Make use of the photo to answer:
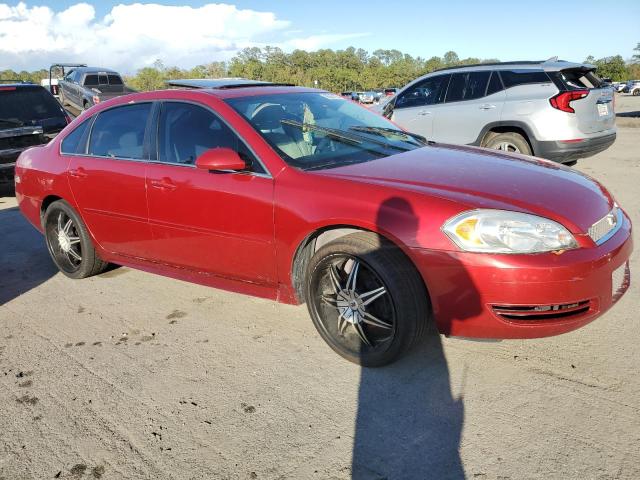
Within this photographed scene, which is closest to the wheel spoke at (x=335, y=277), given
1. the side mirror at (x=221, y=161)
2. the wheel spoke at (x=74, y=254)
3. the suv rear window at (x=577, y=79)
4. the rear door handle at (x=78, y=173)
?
the side mirror at (x=221, y=161)

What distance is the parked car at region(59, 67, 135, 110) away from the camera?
60.0ft

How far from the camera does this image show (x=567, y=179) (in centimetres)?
327

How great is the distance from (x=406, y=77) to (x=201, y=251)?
99114mm

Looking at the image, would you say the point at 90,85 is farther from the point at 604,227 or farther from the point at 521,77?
the point at 604,227

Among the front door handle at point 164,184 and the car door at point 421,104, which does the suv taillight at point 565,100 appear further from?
the front door handle at point 164,184

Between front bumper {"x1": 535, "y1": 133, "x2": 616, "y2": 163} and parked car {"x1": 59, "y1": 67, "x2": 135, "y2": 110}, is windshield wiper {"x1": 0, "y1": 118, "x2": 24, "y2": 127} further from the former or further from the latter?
parked car {"x1": 59, "y1": 67, "x2": 135, "y2": 110}

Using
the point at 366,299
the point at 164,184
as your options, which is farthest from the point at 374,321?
the point at 164,184

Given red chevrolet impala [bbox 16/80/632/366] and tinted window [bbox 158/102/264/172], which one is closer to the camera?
red chevrolet impala [bbox 16/80/632/366]

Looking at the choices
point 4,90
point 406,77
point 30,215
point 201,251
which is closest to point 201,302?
point 201,251

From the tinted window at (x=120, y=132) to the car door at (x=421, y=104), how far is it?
5.00m

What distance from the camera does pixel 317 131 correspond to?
3.71 m

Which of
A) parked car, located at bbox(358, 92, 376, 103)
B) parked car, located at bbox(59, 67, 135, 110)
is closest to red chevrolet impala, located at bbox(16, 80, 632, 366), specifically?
parked car, located at bbox(59, 67, 135, 110)

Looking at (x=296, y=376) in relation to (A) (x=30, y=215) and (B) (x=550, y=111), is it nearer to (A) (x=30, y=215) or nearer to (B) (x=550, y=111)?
(A) (x=30, y=215)

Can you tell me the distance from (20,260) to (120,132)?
2221 mm
